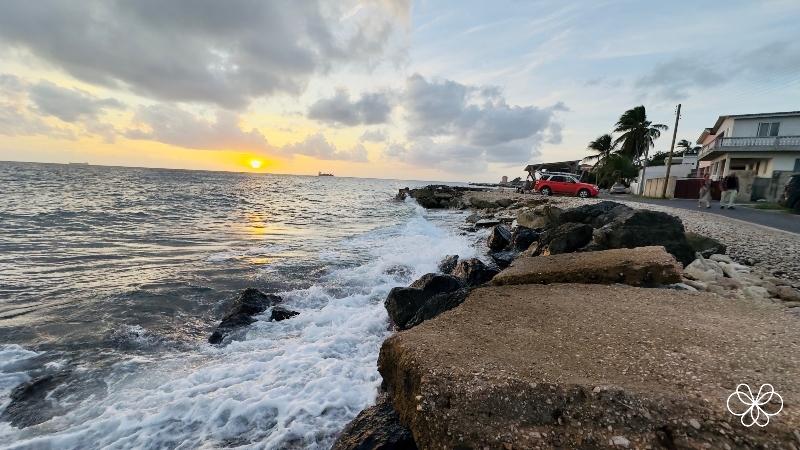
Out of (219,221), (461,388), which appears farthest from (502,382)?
(219,221)

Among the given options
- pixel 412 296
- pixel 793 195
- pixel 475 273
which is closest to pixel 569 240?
pixel 475 273

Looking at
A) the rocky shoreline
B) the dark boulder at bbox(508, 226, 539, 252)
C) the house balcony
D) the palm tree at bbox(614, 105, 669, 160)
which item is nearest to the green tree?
the palm tree at bbox(614, 105, 669, 160)

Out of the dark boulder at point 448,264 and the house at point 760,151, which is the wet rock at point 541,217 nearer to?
the dark boulder at point 448,264

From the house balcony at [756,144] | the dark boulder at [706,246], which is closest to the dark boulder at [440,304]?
the dark boulder at [706,246]

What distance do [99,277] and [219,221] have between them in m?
10.8

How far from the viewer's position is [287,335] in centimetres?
522

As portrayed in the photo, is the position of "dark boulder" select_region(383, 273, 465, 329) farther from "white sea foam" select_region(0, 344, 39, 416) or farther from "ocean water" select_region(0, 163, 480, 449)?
"white sea foam" select_region(0, 344, 39, 416)

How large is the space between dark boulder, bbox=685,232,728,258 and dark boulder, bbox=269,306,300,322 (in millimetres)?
7730

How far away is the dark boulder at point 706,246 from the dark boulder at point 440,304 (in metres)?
5.51

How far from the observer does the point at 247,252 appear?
1104cm

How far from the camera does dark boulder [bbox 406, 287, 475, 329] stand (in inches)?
171

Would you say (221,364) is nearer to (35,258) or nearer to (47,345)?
(47,345)

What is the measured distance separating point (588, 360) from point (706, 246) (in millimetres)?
6512

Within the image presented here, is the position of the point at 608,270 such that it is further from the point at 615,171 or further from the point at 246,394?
the point at 615,171
